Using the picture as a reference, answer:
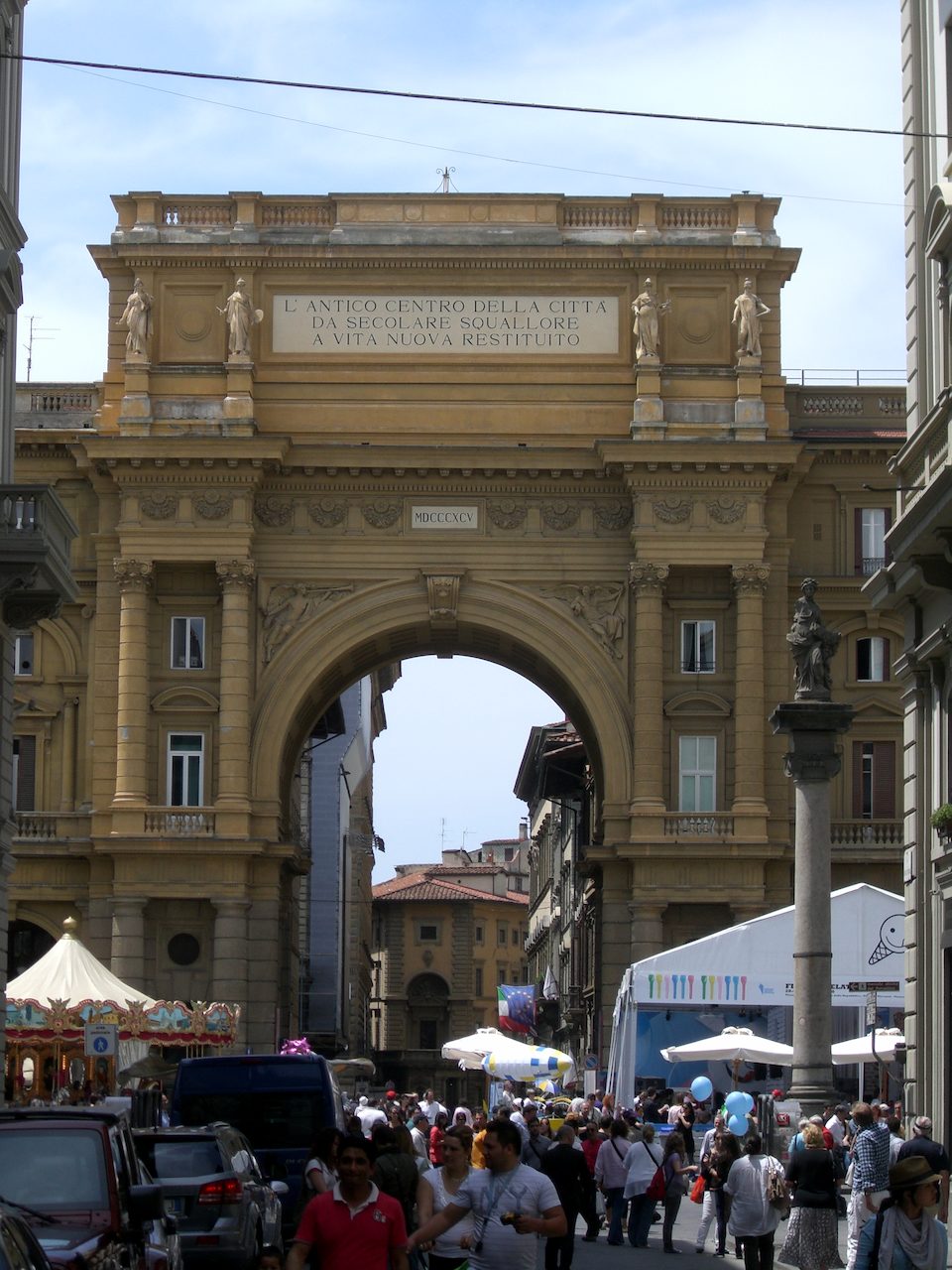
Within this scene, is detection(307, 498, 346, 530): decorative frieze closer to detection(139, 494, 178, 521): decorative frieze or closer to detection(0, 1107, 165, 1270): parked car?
detection(139, 494, 178, 521): decorative frieze

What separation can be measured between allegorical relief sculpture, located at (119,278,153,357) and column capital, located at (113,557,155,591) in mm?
4913

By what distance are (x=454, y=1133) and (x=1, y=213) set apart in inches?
677

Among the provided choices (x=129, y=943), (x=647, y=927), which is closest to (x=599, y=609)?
(x=647, y=927)

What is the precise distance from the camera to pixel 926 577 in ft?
95.1

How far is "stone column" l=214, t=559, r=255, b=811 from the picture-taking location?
55.5 m

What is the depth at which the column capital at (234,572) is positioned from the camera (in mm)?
55500

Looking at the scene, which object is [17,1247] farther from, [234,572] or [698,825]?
[698,825]

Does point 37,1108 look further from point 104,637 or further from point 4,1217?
point 104,637

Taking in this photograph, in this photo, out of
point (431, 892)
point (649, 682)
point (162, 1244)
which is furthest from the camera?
point (431, 892)

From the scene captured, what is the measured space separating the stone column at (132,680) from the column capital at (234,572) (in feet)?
5.32

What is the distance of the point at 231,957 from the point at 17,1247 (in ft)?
142

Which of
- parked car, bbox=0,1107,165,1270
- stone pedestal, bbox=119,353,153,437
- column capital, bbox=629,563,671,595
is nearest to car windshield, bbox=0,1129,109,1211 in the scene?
parked car, bbox=0,1107,165,1270

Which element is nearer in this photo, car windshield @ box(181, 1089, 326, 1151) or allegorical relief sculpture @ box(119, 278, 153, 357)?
car windshield @ box(181, 1089, 326, 1151)

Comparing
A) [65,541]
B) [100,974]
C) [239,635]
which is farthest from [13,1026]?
[239,635]
